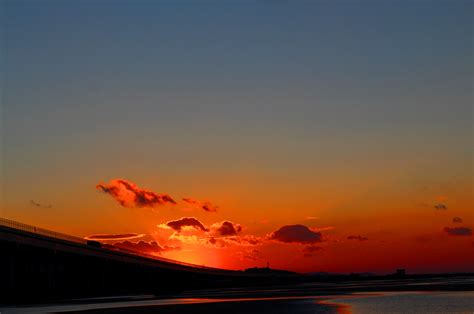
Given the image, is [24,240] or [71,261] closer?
[24,240]

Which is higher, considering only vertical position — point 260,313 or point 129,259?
point 129,259

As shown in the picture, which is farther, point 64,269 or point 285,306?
point 64,269

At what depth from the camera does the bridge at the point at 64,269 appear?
109m

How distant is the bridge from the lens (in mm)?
108812

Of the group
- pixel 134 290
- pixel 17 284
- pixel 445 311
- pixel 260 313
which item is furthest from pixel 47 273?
pixel 445 311

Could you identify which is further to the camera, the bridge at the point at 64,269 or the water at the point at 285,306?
the bridge at the point at 64,269

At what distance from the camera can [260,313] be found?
255ft

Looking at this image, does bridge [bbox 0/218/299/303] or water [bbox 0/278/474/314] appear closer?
water [bbox 0/278/474/314]

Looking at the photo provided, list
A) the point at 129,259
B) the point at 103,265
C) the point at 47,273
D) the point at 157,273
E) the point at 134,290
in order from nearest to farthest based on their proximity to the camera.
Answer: the point at 47,273 → the point at 103,265 → the point at 129,259 → the point at 134,290 → the point at 157,273

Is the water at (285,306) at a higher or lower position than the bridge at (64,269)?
lower

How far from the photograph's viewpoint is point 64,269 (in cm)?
13988

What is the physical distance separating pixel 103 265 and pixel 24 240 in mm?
49135

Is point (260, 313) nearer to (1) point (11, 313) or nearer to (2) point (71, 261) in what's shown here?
(1) point (11, 313)

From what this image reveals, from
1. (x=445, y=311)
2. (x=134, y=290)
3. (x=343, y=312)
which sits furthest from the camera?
(x=134, y=290)
